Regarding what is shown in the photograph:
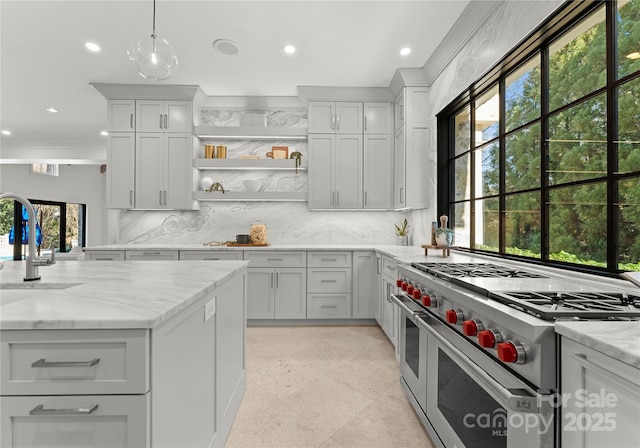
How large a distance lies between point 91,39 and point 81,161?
3405mm

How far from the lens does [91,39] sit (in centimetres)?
291

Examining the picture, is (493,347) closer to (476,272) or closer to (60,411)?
(476,272)

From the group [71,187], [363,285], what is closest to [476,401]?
[363,285]

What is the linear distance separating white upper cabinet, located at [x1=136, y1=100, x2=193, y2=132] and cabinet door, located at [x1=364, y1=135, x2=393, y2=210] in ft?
7.64

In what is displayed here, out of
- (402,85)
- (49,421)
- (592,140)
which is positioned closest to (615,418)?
(49,421)

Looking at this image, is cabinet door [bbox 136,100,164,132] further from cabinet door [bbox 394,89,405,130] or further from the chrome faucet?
cabinet door [bbox 394,89,405,130]

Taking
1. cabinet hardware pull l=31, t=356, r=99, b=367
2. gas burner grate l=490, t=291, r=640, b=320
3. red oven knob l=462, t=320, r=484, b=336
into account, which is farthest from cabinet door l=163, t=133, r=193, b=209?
gas burner grate l=490, t=291, r=640, b=320

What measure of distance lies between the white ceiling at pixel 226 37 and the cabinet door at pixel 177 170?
28.7 inches

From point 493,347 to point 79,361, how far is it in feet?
4.08

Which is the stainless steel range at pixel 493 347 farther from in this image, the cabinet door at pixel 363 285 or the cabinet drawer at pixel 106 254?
the cabinet drawer at pixel 106 254

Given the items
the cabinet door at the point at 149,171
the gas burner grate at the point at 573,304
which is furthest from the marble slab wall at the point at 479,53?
the cabinet door at the point at 149,171

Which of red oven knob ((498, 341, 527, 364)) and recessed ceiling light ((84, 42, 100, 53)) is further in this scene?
recessed ceiling light ((84, 42, 100, 53))

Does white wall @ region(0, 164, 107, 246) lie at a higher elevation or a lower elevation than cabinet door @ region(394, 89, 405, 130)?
lower

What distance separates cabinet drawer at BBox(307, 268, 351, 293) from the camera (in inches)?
143
